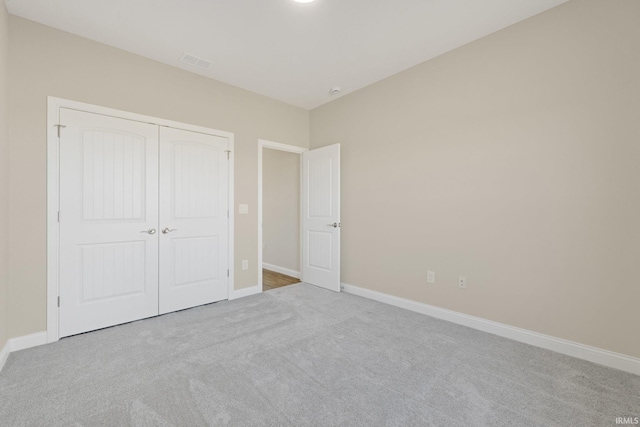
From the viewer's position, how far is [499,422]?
59.1 inches

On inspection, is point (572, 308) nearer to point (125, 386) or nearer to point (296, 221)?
point (125, 386)

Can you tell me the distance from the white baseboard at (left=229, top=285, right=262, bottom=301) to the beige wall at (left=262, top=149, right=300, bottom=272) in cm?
105

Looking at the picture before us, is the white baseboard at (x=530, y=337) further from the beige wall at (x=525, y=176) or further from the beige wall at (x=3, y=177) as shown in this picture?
the beige wall at (x=3, y=177)

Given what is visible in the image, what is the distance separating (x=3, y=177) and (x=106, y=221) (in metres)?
0.76

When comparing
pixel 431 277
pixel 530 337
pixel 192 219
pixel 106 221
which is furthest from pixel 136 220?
pixel 530 337

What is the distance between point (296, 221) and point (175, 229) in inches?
82.0

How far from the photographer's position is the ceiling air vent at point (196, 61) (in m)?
2.93

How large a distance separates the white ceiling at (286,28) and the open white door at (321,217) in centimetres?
128

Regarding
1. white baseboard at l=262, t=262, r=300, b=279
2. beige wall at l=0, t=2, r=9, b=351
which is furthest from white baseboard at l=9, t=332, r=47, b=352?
white baseboard at l=262, t=262, r=300, b=279

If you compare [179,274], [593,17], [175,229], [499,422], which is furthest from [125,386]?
[593,17]

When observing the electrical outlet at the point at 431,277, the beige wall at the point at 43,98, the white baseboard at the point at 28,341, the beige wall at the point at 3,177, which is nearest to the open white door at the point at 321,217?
the electrical outlet at the point at 431,277

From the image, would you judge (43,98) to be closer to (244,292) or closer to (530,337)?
(244,292)

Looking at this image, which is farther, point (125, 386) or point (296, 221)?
point (296, 221)

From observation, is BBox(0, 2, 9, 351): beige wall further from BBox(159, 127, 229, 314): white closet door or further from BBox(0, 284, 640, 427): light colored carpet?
BBox(159, 127, 229, 314): white closet door
